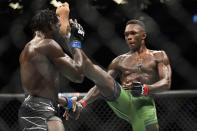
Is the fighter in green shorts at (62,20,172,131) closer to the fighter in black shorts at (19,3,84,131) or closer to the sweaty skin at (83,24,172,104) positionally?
the sweaty skin at (83,24,172,104)

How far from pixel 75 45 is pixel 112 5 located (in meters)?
1.35

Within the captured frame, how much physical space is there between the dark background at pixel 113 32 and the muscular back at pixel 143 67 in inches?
29.0

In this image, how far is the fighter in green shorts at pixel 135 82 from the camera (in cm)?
228

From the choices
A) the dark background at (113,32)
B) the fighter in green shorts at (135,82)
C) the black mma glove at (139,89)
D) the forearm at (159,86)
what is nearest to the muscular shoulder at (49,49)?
the fighter in green shorts at (135,82)

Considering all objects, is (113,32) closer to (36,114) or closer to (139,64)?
(139,64)

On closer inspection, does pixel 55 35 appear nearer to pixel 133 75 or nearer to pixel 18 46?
pixel 133 75

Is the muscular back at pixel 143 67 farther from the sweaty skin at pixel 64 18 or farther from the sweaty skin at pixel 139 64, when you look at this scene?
the sweaty skin at pixel 64 18

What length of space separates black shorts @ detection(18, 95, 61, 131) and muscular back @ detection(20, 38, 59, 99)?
0.12 feet

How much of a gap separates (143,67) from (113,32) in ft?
3.72

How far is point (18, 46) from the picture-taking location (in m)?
3.62

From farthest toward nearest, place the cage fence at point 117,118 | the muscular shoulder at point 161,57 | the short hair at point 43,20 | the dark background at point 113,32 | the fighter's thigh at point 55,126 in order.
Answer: the dark background at point 113,32
the cage fence at point 117,118
the muscular shoulder at point 161,57
the short hair at point 43,20
the fighter's thigh at point 55,126

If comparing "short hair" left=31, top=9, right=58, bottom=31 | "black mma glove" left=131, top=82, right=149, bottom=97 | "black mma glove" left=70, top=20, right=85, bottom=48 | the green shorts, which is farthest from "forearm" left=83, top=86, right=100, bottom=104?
"short hair" left=31, top=9, right=58, bottom=31

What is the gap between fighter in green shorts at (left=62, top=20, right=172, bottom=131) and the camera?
7.49ft

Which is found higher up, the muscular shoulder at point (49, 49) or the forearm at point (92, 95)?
the muscular shoulder at point (49, 49)
